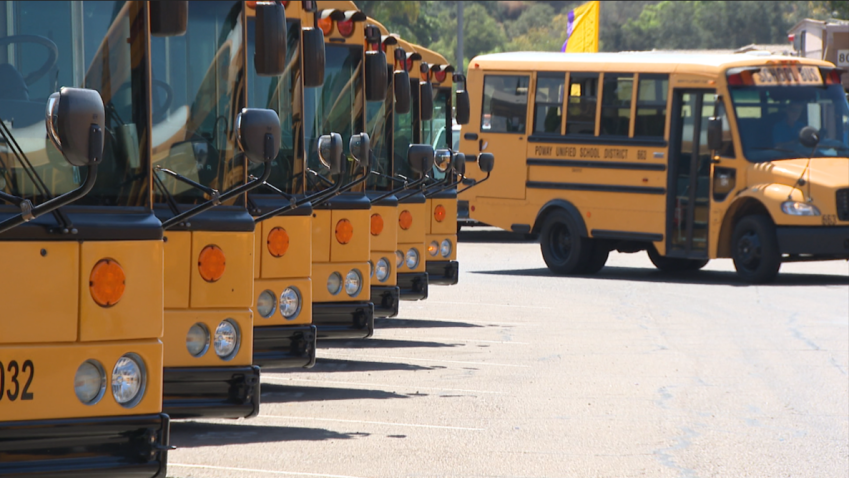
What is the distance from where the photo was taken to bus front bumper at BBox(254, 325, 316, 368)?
25.9 ft

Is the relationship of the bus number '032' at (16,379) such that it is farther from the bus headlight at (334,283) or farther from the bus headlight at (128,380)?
the bus headlight at (334,283)

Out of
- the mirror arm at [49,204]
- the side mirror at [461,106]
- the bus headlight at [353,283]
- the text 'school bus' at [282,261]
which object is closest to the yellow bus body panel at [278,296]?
the text 'school bus' at [282,261]

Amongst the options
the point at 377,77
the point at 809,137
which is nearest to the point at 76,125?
the point at 377,77

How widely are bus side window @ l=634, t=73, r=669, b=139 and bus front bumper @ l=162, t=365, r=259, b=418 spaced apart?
41.2ft

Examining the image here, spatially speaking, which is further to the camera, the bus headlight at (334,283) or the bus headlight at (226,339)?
the bus headlight at (334,283)

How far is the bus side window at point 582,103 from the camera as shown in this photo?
19.1 metres

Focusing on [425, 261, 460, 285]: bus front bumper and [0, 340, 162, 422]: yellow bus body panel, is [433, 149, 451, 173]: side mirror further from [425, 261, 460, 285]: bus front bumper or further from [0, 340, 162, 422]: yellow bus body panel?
[0, 340, 162, 422]: yellow bus body panel

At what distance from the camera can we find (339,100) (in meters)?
10.1

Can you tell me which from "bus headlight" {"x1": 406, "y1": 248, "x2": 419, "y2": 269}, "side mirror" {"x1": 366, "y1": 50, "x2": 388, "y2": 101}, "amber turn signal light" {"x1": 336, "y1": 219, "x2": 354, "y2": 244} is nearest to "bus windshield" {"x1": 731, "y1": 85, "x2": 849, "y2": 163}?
"bus headlight" {"x1": 406, "y1": 248, "x2": 419, "y2": 269}

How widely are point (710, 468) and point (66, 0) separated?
149 inches

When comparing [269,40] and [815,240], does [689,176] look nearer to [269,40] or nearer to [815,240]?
[815,240]

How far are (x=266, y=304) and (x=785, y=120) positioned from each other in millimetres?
11313

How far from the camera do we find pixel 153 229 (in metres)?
4.95

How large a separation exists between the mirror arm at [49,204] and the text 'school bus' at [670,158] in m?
13.8
